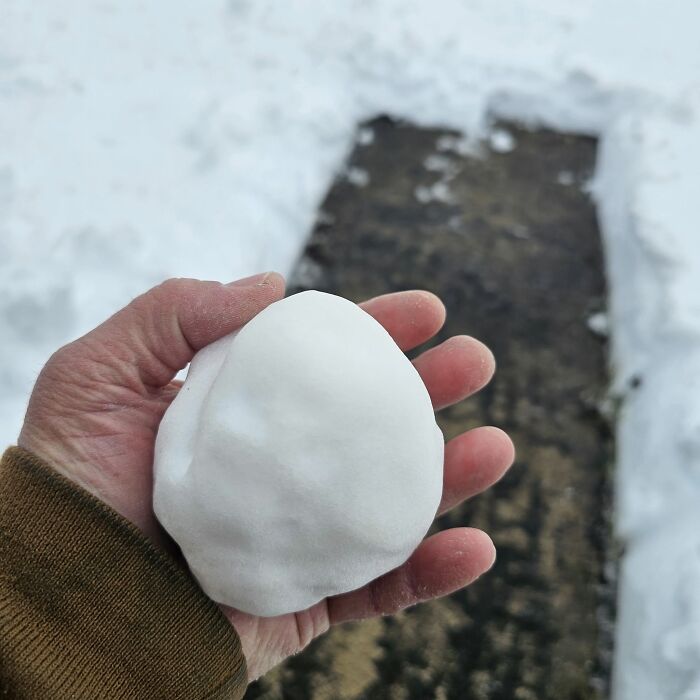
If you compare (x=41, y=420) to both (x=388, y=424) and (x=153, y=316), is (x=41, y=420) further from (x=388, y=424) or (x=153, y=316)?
(x=388, y=424)

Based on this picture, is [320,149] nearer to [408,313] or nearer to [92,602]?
[408,313]

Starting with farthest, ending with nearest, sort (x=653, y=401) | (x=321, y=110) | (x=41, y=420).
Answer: (x=321, y=110) → (x=653, y=401) → (x=41, y=420)

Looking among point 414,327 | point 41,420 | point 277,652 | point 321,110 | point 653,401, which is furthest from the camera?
point 321,110

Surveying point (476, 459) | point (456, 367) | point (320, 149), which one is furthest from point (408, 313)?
point (320, 149)

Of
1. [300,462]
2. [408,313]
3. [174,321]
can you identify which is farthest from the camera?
[408,313]

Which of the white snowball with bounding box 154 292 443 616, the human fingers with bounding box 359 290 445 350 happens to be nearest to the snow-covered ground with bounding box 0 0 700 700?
the human fingers with bounding box 359 290 445 350

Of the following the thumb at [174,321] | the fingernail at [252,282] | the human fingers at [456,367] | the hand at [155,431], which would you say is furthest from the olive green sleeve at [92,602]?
the human fingers at [456,367]

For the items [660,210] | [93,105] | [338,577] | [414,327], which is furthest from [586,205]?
[338,577]

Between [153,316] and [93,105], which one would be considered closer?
[153,316]
